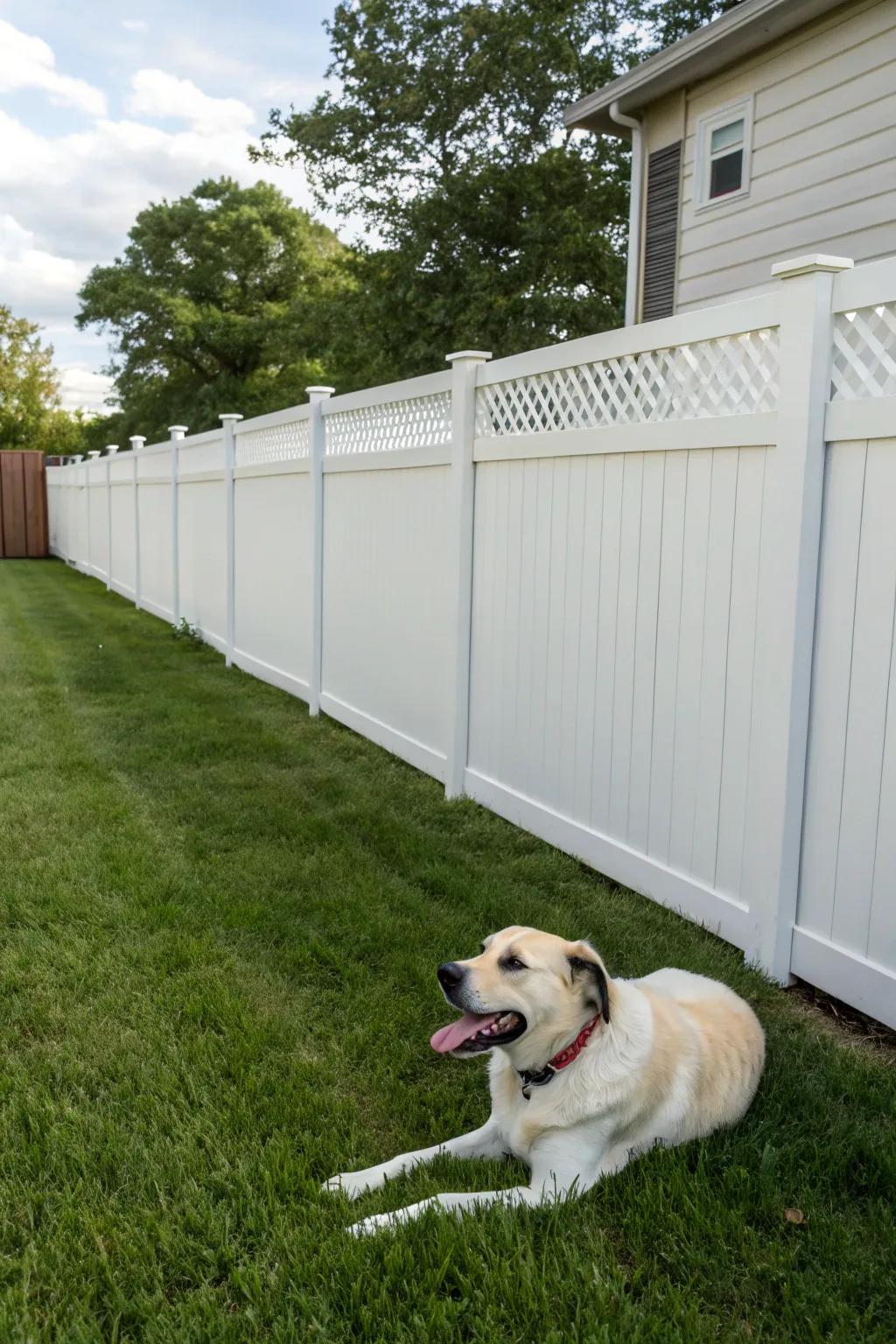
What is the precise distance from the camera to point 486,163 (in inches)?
778

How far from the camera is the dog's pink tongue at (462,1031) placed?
7.76ft

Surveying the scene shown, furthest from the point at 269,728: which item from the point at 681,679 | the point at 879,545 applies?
the point at 879,545

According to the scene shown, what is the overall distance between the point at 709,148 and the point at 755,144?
659 mm

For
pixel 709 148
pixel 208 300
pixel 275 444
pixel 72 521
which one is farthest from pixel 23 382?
pixel 709 148

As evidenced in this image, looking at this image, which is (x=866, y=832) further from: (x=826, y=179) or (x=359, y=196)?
(x=359, y=196)

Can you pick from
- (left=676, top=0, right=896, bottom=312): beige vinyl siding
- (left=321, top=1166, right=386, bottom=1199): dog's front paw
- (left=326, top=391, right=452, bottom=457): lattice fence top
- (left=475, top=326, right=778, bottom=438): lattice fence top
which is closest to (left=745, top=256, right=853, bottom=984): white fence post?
(left=475, top=326, right=778, bottom=438): lattice fence top

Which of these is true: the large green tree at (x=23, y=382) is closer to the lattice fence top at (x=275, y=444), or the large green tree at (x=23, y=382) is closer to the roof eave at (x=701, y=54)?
the lattice fence top at (x=275, y=444)

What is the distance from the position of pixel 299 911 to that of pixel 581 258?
59.1 ft

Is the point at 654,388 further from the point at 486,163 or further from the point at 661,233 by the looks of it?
the point at 486,163

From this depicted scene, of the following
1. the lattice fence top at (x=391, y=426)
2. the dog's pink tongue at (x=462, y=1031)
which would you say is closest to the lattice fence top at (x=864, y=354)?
the dog's pink tongue at (x=462, y=1031)

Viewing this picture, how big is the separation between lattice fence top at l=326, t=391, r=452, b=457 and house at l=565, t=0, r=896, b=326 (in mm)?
3174

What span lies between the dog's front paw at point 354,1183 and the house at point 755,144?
21.0 feet

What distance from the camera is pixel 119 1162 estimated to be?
2506 mm

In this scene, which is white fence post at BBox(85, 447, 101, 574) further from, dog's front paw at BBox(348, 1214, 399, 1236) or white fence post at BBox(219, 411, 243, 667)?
dog's front paw at BBox(348, 1214, 399, 1236)
